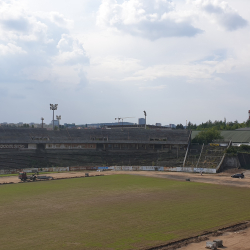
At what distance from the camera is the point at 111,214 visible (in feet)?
116

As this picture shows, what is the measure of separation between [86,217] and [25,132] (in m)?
82.0

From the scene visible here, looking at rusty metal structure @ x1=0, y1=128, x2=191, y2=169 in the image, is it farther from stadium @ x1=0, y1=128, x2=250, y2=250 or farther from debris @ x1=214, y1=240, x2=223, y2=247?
debris @ x1=214, y1=240, x2=223, y2=247

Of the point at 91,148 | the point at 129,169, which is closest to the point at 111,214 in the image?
the point at 129,169

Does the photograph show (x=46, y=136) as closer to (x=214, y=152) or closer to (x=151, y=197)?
(x=214, y=152)

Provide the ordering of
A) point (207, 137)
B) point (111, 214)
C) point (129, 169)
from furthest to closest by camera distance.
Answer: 1. point (207, 137)
2. point (129, 169)
3. point (111, 214)

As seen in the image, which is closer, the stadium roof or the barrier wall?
the barrier wall

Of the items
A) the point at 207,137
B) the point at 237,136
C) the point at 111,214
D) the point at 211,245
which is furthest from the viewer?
the point at 237,136

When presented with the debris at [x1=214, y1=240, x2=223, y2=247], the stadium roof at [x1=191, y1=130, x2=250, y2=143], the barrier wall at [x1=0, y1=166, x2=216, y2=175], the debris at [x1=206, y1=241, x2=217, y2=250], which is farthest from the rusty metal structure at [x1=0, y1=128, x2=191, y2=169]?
the debris at [x1=206, y1=241, x2=217, y2=250]

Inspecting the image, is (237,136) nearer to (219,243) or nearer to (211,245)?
(219,243)

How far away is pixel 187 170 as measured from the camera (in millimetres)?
86250

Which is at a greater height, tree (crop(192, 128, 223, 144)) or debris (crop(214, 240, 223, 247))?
tree (crop(192, 128, 223, 144))

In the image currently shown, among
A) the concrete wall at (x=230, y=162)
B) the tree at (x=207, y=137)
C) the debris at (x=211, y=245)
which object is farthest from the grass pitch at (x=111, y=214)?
the tree at (x=207, y=137)

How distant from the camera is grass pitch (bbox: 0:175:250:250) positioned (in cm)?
2625

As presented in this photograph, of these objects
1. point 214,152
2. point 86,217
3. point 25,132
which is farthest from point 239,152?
point 25,132
